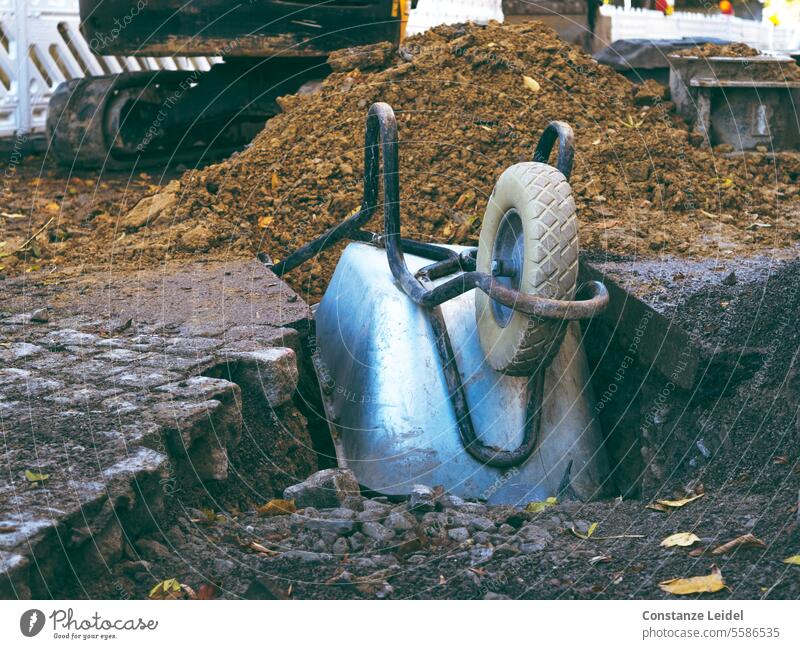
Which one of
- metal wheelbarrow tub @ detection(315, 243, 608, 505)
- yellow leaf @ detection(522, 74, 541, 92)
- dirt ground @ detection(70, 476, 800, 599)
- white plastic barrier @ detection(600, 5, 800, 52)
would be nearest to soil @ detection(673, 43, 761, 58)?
yellow leaf @ detection(522, 74, 541, 92)

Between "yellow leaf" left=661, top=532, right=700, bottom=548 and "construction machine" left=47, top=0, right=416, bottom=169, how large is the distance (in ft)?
16.8

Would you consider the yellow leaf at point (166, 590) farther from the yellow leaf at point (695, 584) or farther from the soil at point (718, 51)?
the soil at point (718, 51)

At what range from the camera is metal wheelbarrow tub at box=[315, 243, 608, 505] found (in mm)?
3385

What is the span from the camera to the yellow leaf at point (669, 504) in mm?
2680

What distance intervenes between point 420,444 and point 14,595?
5.66ft

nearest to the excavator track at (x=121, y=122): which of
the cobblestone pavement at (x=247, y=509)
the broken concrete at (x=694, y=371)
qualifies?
the cobblestone pavement at (x=247, y=509)

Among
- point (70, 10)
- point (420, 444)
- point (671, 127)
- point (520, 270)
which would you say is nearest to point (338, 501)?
point (420, 444)

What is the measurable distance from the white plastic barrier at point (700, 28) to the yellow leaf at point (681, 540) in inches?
497

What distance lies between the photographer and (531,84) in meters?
6.12

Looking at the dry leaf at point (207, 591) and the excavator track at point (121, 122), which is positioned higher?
the excavator track at point (121, 122)

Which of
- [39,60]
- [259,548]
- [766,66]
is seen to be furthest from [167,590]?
[39,60]

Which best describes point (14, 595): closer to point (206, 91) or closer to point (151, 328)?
point (151, 328)

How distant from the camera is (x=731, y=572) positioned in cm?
207

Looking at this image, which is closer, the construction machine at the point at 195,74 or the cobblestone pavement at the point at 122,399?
the cobblestone pavement at the point at 122,399
